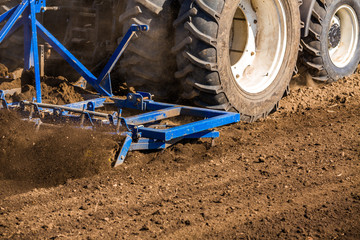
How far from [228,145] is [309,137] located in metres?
0.86

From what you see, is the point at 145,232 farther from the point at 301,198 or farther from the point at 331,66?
the point at 331,66

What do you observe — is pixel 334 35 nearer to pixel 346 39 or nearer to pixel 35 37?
pixel 346 39

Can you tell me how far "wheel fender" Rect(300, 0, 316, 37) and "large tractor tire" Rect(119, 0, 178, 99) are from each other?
189cm

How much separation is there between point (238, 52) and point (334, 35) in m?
2.03

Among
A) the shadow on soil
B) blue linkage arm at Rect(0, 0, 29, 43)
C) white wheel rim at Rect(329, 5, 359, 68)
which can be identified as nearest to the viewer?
the shadow on soil

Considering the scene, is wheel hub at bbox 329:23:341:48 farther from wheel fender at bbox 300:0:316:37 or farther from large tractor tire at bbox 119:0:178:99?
large tractor tire at bbox 119:0:178:99

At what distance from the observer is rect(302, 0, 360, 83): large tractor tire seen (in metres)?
6.31

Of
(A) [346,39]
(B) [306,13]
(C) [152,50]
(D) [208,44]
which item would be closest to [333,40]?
(A) [346,39]

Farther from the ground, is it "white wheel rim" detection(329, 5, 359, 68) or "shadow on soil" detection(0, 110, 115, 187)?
"white wheel rim" detection(329, 5, 359, 68)

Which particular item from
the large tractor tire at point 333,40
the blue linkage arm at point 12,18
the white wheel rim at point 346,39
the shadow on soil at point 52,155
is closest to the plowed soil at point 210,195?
the shadow on soil at point 52,155

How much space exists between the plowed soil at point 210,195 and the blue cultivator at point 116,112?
0.23 meters

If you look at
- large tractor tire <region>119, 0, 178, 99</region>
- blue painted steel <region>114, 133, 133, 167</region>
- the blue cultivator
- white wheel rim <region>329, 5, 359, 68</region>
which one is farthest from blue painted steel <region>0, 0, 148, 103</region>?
white wheel rim <region>329, 5, 359, 68</region>

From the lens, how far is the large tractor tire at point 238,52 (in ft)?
14.7

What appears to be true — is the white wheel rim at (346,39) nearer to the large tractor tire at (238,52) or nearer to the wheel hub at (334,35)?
the wheel hub at (334,35)
